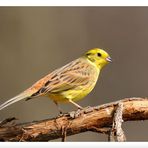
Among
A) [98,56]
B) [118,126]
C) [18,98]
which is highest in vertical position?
[98,56]

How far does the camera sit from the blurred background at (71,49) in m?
1.75

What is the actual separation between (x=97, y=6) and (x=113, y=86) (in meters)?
0.31

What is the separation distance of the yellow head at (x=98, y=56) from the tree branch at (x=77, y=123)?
20 centimetres

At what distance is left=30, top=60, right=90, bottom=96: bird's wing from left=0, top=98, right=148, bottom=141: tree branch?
11cm

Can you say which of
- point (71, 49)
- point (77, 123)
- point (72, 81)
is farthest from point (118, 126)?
point (71, 49)

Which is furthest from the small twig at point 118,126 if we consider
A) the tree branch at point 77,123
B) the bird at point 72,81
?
the bird at point 72,81

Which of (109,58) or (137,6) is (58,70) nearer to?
(109,58)

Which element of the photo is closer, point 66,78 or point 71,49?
point 66,78

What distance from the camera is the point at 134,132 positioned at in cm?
173

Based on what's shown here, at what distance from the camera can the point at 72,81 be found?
1657mm

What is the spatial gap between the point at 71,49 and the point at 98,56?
20 cm

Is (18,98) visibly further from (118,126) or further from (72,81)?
(118,126)

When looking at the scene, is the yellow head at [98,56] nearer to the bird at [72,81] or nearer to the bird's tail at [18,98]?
Result: the bird at [72,81]

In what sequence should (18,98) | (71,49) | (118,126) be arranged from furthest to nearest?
(71,49) → (18,98) → (118,126)
